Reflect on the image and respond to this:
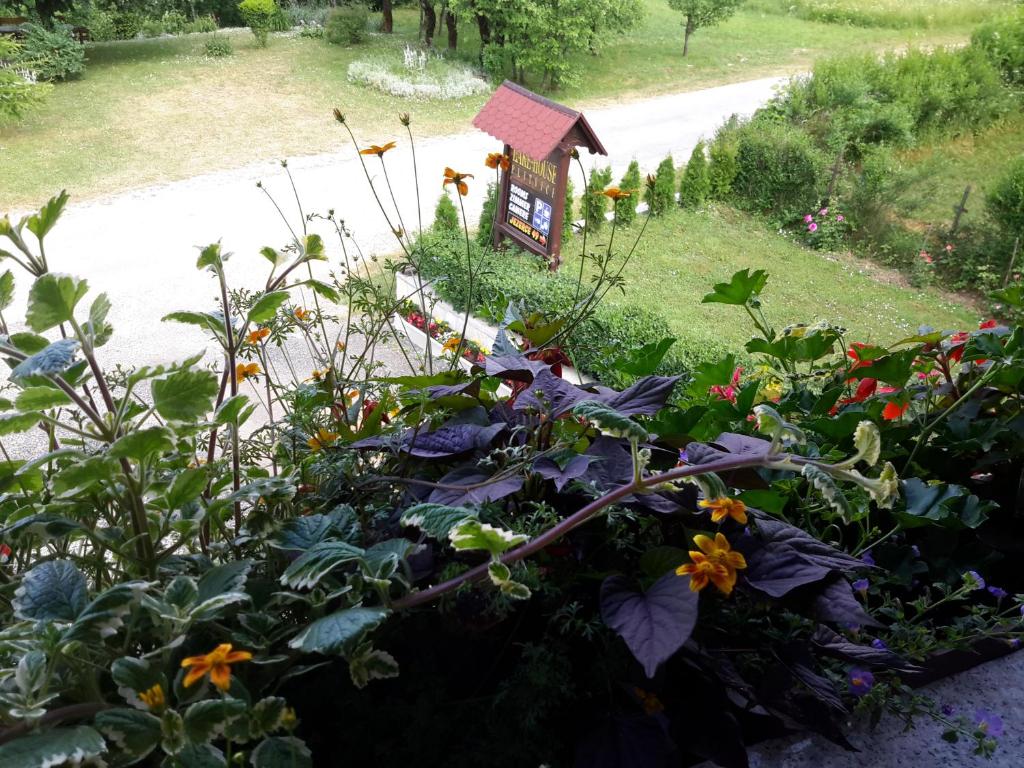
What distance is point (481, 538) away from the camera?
461mm

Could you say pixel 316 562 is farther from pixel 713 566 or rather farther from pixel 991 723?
pixel 991 723

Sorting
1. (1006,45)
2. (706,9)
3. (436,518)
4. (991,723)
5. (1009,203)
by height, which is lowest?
(1009,203)

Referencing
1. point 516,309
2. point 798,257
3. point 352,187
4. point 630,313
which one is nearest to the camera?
point 516,309

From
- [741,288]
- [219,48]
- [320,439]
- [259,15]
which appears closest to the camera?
[320,439]

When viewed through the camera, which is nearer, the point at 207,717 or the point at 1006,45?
the point at 207,717

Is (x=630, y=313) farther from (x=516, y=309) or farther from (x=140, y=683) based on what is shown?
(x=140, y=683)

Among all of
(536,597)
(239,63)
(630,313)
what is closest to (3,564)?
(536,597)

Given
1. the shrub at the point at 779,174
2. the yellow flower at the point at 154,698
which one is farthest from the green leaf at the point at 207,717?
the shrub at the point at 779,174

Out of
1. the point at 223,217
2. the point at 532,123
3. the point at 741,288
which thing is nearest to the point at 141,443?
the point at 741,288

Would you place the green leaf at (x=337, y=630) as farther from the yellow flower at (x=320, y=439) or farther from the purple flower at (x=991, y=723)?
the purple flower at (x=991, y=723)

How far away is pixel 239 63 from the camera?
422 inches

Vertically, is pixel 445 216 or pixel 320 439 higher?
pixel 320 439

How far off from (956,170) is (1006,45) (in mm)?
2517

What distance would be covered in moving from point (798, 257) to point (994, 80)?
474 centimetres
